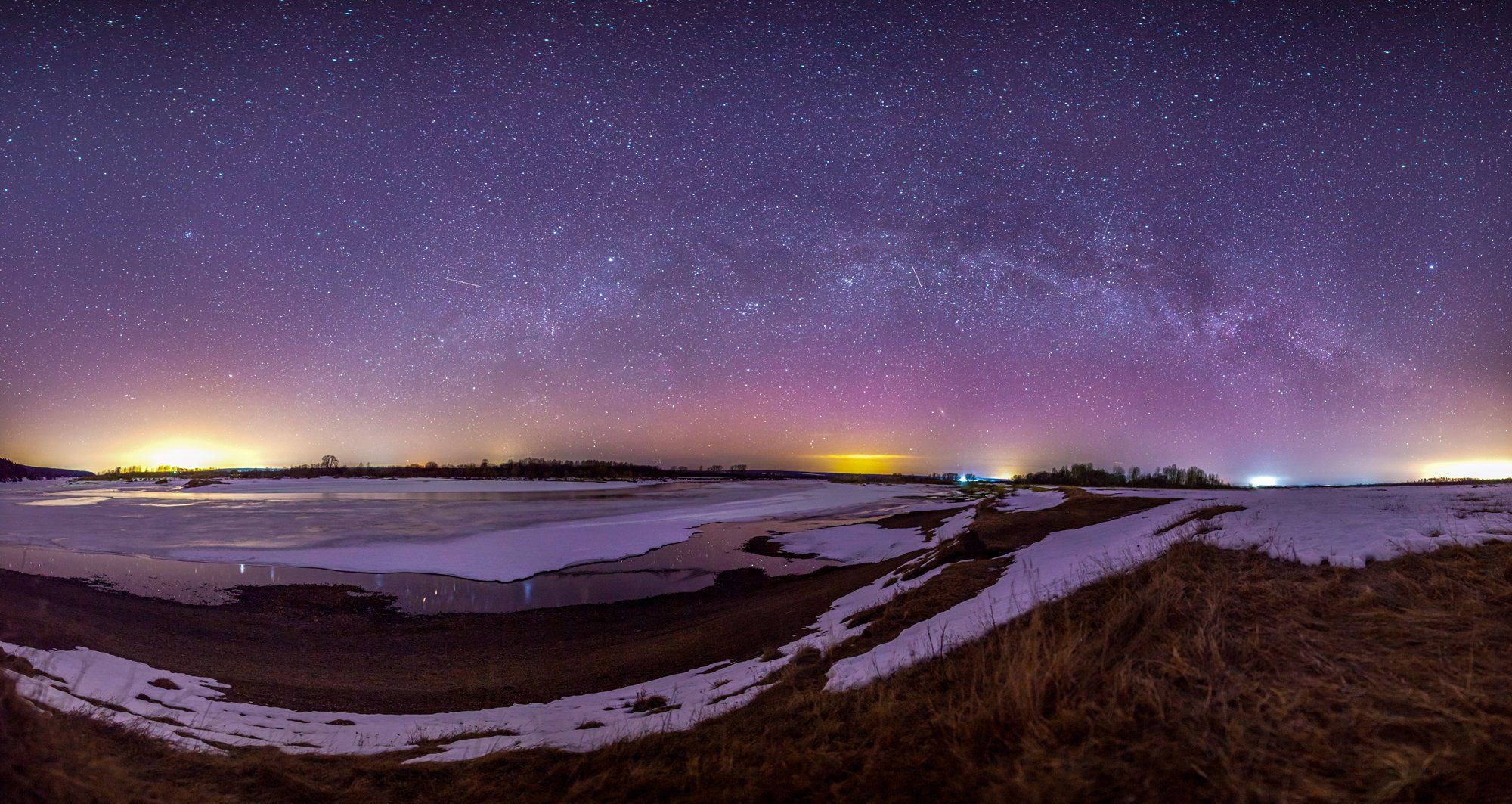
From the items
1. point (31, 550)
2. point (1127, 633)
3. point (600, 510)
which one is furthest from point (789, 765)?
point (600, 510)

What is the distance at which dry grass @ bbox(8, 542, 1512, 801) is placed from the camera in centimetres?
298

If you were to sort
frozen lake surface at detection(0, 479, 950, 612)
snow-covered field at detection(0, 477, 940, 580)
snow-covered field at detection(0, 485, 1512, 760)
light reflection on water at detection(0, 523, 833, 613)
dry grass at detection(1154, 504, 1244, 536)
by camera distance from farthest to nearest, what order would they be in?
snow-covered field at detection(0, 477, 940, 580)
frozen lake surface at detection(0, 479, 950, 612)
light reflection on water at detection(0, 523, 833, 613)
dry grass at detection(1154, 504, 1244, 536)
snow-covered field at detection(0, 485, 1512, 760)

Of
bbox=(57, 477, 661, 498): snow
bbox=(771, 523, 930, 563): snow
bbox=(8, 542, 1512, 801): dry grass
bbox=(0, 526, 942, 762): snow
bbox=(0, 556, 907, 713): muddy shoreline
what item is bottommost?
bbox=(57, 477, 661, 498): snow

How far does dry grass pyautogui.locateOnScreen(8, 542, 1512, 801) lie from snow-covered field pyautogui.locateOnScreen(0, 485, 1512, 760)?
77 centimetres

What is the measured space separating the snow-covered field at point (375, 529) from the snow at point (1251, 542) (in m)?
15.8

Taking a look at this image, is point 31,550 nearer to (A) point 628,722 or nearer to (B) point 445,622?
(B) point 445,622

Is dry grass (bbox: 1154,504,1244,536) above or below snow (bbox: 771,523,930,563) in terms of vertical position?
above

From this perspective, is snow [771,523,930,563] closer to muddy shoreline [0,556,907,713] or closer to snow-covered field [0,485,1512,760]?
muddy shoreline [0,556,907,713]

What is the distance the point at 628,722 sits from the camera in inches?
271

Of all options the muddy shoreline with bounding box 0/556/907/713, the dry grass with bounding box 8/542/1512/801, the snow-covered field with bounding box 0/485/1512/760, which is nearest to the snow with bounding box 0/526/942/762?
the snow-covered field with bounding box 0/485/1512/760

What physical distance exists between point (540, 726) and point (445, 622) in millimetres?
8225

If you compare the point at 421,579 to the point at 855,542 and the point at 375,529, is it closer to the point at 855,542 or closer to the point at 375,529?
the point at 375,529

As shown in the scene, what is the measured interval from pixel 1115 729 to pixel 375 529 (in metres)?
33.5

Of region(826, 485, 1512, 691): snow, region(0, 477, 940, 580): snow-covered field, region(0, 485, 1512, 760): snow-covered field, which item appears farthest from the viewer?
region(0, 477, 940, 580): snow-covered field
